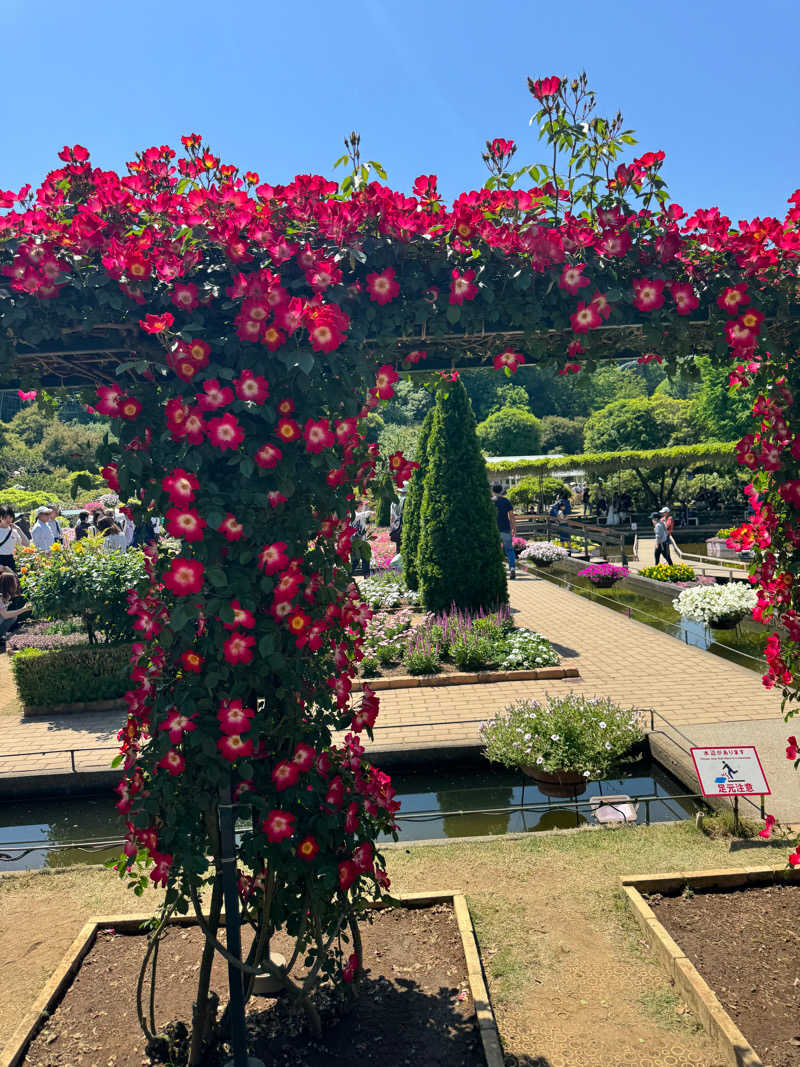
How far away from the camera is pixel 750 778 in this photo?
15.5 feet

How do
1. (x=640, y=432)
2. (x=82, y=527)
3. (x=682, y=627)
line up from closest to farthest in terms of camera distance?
(x=682, y=627)
(x=82, y=527)
(x=640, y=432)

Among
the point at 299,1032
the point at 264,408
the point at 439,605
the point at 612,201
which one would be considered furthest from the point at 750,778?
the point at 439,605

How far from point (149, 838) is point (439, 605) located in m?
7.81

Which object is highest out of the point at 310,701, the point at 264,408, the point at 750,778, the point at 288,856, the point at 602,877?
the point at 264,408

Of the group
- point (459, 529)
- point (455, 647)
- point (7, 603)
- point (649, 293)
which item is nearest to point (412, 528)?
point (459, 529)

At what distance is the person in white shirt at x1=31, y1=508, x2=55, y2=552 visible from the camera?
12.0 metres

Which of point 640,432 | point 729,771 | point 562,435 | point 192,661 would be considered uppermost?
point 562,435

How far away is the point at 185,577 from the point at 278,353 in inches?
31.4

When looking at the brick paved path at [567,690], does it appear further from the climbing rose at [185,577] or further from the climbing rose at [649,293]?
the climbing rose at [649,293]

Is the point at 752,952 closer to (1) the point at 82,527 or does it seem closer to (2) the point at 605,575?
(2) the point at 605,575

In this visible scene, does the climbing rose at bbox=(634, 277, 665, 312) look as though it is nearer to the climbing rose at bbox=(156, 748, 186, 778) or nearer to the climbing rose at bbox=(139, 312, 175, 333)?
the climbing rose at bbox=(139, 312, 175, 333)

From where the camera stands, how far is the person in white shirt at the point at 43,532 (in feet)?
39.5

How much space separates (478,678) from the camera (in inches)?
335

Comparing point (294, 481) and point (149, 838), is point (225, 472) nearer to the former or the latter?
point (294, 481)
